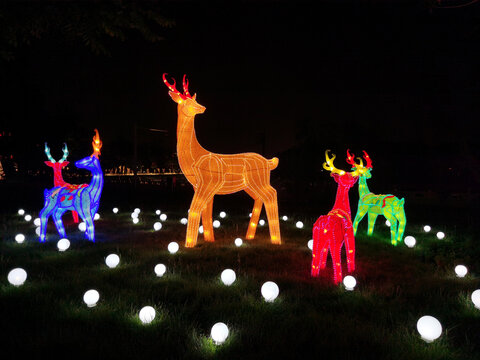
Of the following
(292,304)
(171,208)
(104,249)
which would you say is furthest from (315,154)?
(292,304)

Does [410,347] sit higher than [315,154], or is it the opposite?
[315,154]

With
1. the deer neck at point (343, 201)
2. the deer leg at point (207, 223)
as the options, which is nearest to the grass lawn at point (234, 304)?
the deer leg at point (207, 223)

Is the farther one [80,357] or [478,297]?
[478,297]

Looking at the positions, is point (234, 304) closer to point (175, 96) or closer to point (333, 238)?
point (333, 238)

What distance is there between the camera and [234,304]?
3.65 m

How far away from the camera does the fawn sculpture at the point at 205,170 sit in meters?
6.37

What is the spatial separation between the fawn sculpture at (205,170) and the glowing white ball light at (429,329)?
12.8 feet

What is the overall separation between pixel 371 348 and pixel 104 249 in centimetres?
465

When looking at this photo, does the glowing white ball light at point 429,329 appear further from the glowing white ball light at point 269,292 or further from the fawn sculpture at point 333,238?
the fawn sculpture at point 333,238

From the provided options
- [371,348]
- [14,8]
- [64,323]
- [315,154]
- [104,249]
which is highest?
[315,154]

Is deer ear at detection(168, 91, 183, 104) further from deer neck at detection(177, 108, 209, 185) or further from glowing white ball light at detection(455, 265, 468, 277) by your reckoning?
glowing white ball light at detection(455, 265, 468, 277)

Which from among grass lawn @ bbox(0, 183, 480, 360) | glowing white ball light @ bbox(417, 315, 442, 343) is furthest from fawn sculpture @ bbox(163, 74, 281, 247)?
glowing white ball light @ bbox(417, 315, 442, 343)

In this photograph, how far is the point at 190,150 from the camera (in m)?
6.50

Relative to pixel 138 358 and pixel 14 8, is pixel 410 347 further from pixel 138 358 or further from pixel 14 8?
pixel 14 8
